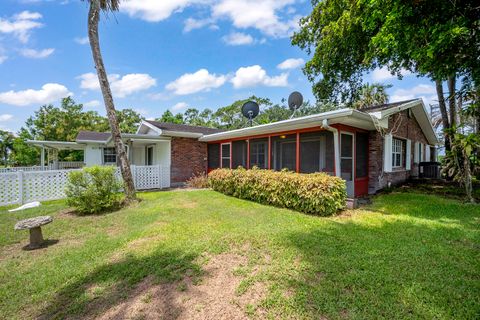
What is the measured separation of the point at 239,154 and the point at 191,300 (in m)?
9.06

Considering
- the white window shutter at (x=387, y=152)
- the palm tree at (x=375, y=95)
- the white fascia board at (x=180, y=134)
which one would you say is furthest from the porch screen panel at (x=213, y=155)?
the palm tree at (x=375, y=95)

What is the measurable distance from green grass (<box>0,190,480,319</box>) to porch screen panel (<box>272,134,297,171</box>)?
11.5ft

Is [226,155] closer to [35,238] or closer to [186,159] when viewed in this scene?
[186,159]

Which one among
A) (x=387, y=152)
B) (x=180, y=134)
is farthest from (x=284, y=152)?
(x=180, y=134)

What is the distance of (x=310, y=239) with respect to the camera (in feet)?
13.6

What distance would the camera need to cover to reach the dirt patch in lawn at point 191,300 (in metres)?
2.31

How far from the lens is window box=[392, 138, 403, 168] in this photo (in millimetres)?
9891

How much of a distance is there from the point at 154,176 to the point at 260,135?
568cm

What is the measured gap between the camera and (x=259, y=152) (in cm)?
1043

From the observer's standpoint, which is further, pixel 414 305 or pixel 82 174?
pixel 82 174

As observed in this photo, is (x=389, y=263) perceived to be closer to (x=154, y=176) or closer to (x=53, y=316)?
(x=53, y=316)

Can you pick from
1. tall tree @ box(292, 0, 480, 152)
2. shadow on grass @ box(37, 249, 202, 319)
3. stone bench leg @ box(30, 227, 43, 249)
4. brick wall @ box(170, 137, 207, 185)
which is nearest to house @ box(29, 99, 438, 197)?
brick wall @ box(170, 137, 207, 185)

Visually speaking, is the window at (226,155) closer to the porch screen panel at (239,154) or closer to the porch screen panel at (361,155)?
the porch screen panel at (239,154)

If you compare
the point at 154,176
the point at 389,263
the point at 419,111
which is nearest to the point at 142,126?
the point at 154,176
